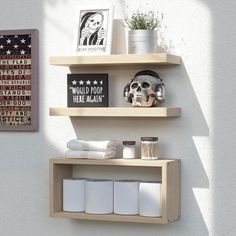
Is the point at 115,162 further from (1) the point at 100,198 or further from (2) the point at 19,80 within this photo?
(2) the point at 19,80

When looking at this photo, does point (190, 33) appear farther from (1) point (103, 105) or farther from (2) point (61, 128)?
(2) point (61, 128)

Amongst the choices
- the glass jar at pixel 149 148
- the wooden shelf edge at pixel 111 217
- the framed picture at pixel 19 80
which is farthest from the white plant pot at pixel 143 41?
the wooden shelf edge at pixel 111 217

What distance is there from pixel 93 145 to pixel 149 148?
0.80 ft

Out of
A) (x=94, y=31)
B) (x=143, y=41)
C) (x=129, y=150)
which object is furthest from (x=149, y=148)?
(x=94, y=31)

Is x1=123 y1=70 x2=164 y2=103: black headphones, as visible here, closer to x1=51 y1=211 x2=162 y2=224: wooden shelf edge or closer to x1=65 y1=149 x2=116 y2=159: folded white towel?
x1=65 y1=149 x2=116 y2=159: folded white towel

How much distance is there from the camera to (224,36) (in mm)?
2928

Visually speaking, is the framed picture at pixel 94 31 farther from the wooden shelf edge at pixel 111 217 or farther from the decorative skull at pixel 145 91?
the wooden shelf edge at pixel 111 217

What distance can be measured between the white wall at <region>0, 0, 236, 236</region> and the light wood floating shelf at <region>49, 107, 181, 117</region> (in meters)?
0.13

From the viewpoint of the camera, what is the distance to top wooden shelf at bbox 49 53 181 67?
9.37 ft

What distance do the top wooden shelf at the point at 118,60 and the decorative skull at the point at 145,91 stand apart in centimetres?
7

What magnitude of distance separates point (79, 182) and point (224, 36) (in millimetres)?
867

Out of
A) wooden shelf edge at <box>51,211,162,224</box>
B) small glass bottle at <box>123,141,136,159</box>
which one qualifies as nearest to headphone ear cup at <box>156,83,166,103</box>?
small glass bottle at <box>123,141,136,159</box>

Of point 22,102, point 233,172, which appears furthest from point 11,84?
point 233,172

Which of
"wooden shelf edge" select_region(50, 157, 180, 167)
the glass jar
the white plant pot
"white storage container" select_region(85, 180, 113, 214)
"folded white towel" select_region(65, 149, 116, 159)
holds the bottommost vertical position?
"white storage container" select_region(85, 180, 113, 214)
